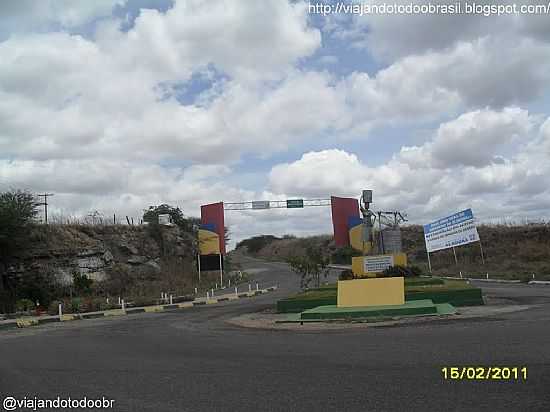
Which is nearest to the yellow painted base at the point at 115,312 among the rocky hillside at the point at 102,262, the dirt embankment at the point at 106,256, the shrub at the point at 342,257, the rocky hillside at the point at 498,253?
the rocky hillside at the point at 102,262

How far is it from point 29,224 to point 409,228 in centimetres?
4901

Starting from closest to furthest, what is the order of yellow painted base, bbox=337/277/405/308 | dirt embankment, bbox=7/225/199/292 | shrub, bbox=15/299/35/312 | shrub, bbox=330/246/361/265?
yellow painted base, bbox=337/277/405/308 < shrub, bbox=15/299/35/312 < dirt embankment, bbox=7/225/199/292 < shrub, bbox=330/246/361/265

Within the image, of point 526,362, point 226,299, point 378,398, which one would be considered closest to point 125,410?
point 378,398

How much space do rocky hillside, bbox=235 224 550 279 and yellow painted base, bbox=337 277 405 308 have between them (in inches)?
704

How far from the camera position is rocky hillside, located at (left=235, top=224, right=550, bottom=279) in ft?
140

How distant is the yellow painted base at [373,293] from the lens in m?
18.3

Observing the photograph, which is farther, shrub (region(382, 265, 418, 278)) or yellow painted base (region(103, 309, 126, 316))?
yellow painted base (region(103, 309, 126, 316))

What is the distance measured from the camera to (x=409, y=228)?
2899 inches

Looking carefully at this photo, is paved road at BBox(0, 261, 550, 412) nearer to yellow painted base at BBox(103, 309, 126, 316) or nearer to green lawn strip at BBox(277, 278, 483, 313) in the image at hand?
green lawn strip at BBox(277, 278, 483, 313)

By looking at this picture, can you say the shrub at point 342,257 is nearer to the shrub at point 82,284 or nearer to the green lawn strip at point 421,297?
the shrub at point 82,284
